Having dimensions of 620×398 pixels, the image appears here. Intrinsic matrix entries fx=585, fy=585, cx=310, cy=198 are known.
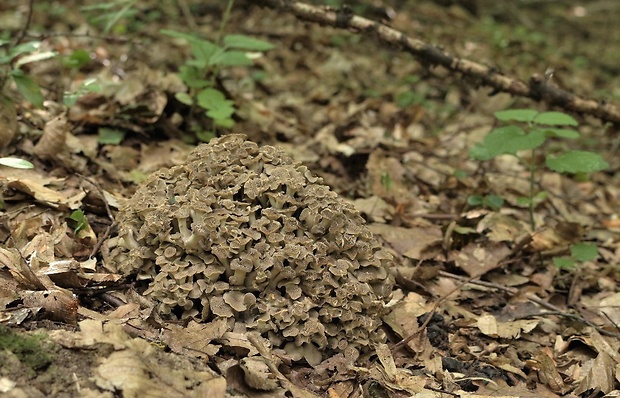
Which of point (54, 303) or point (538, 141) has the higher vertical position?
point (538, 141)

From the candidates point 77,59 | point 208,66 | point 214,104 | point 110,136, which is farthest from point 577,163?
point 77,59

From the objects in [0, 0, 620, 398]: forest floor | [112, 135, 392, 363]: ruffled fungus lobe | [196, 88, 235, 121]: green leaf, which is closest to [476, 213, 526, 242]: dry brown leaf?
[0, 0, 620, 398]: forest floor

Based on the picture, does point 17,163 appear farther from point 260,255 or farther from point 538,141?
point 538,141

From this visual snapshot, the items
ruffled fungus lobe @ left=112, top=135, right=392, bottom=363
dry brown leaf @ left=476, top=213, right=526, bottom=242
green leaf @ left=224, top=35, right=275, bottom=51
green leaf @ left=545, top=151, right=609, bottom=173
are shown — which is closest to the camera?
ruffled fungus lobe @ left=112, top=135, right=392, bottom=363

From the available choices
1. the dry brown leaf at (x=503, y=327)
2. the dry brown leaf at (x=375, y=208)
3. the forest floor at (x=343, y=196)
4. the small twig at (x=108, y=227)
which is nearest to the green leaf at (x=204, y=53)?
the forest floor at (x=343, y=196)

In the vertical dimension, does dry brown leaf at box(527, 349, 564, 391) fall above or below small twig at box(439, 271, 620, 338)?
above

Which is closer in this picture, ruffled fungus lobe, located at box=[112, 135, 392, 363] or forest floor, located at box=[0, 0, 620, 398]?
forest floor, located at box=[0, 0, 620, 398]

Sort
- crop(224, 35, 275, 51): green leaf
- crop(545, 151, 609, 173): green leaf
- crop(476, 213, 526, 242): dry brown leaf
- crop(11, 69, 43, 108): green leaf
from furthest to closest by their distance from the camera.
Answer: crop(224, 35, 275, 51): green leaf → crop(476, 213, 526, 242): dry brown leaf → crop(545, 151, 609, 173): green leaf → crop(11, 69, 43, 108): green leaf

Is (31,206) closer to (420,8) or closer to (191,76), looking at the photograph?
(191,76)

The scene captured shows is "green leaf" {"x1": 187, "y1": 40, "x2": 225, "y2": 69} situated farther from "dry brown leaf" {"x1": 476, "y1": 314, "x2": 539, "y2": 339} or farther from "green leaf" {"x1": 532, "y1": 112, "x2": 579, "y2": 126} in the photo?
"dry brown leaf" {"x1": 476, "y1": 314, "x2": 539, "y2": 339}
